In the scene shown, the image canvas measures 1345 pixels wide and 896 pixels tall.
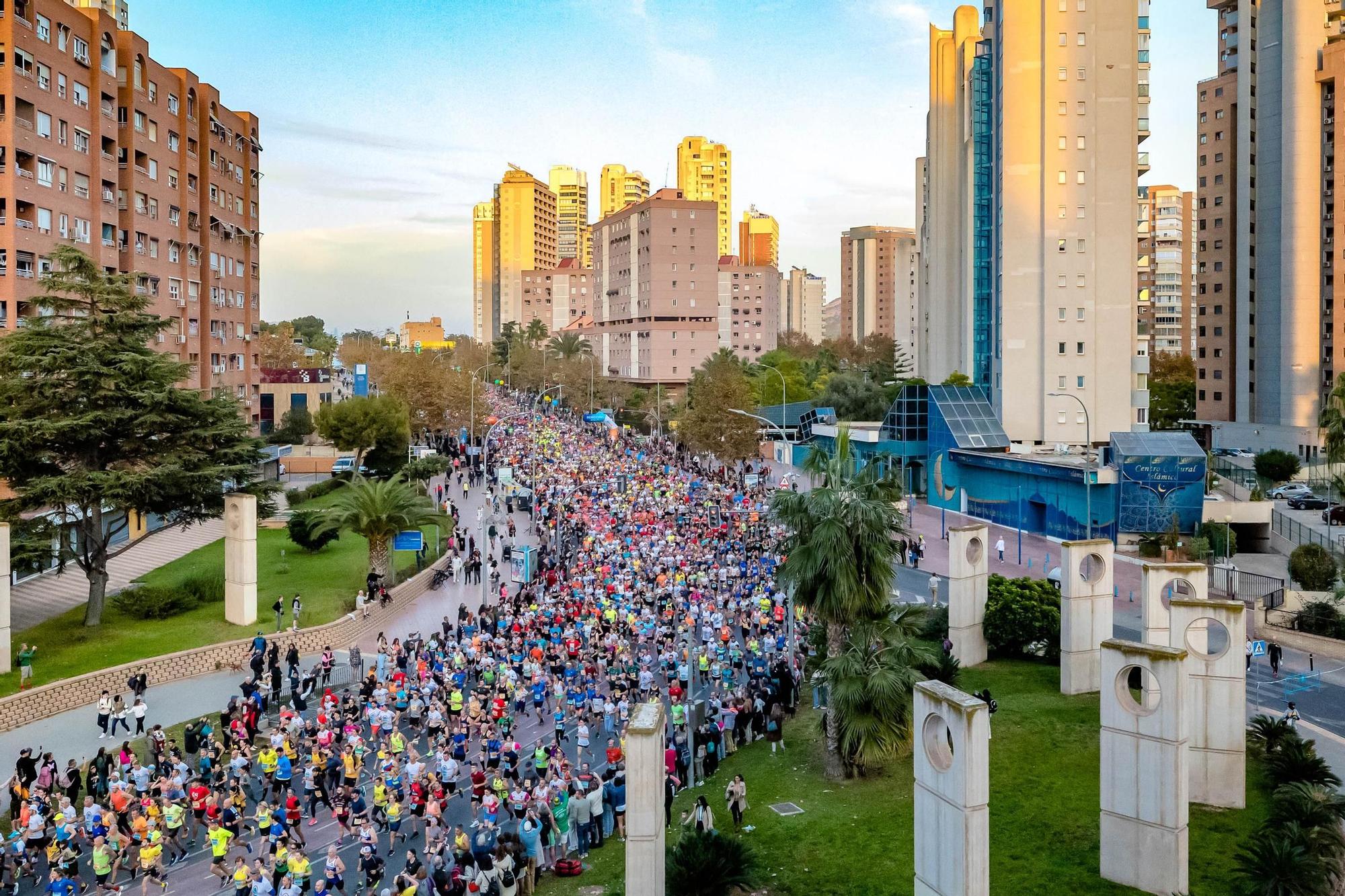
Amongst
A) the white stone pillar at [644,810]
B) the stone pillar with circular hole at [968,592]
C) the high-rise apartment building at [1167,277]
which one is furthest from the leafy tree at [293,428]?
the high-rise apartment building at [1167,277]

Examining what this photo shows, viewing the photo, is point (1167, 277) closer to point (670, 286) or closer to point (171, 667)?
point (670, 286)

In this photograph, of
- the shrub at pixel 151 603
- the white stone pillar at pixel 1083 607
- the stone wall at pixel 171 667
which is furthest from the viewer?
the shrub at pixel 151 603

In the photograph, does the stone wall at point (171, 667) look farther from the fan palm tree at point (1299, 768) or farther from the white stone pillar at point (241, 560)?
the fan palm tree at point (1299, 768)

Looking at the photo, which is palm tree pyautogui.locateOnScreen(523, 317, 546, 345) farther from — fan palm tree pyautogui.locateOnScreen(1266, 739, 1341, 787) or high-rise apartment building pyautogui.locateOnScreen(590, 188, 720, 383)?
fan palm tree pyautogui.locateOnScreen(1266, 739, 1341, 787)

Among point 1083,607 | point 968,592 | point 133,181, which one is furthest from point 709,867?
point 133,181

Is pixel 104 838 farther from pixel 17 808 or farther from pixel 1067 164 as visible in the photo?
pixel 1067 164

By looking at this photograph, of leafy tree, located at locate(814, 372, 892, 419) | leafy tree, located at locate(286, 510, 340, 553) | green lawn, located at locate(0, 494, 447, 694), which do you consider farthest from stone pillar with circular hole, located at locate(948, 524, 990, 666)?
leafy tree, located at locate(814, 372, 892, 419)
